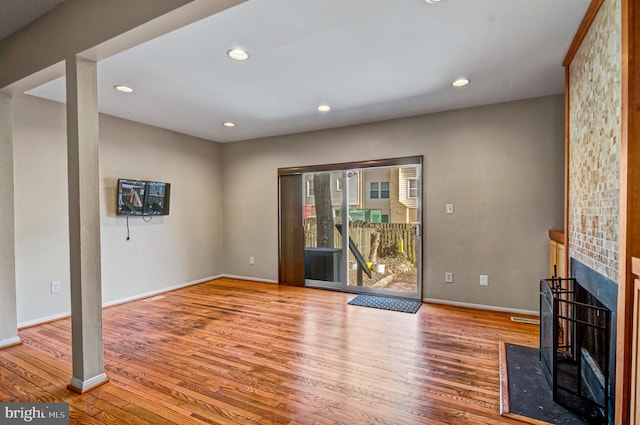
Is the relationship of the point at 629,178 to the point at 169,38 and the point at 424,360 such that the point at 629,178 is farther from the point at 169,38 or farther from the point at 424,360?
the point at 169,38

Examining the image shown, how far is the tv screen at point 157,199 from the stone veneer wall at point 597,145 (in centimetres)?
485

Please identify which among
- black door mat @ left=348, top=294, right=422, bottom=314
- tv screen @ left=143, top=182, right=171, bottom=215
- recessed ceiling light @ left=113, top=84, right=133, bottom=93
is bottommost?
black door mat @ left=348, top=294, right=422, bottom=314

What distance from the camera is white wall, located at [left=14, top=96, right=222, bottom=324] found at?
3.42 meters

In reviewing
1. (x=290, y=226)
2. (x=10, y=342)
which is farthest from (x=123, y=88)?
(x=290, y=226)

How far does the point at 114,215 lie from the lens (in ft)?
13.8

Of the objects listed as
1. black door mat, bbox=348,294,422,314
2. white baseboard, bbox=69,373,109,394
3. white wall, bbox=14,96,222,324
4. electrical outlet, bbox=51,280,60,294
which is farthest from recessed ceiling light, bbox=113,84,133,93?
black door mat, bbox=348,294,422,314

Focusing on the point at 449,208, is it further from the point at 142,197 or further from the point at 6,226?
the point at 6,226

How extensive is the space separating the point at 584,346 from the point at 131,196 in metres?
5.07

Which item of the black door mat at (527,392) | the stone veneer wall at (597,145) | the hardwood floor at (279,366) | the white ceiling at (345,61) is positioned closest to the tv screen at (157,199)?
the white ceiling at (345,61)

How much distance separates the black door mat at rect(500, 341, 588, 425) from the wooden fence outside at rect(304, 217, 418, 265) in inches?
83.1

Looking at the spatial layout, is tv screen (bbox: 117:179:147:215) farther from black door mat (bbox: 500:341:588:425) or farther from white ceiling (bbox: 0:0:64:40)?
black door mat (bbox: 500:341:588:425)

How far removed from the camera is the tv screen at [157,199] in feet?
14.7

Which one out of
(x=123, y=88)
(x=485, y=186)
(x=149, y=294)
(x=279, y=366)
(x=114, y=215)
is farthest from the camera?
(x=149, y=294)

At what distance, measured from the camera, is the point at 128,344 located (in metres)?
2.89
